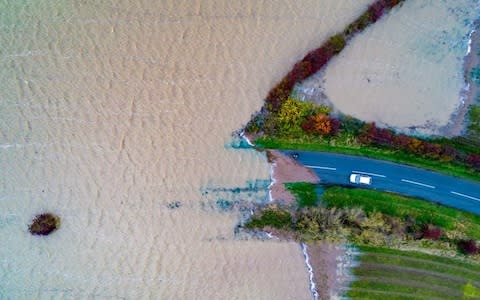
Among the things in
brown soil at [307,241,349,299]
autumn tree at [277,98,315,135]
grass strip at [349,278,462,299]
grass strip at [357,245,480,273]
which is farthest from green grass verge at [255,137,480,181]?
grass strip at [349,278,462,299]

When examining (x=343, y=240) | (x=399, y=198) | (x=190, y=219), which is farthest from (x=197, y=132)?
(x=399, y=198)

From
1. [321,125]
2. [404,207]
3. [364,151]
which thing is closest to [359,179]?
[364,151]

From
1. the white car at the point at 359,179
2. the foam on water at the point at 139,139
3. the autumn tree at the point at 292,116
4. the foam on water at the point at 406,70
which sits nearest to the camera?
the autumn tree at the point at 292,116

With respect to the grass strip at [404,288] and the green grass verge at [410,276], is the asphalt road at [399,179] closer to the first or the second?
the green grass verge at [410,276]

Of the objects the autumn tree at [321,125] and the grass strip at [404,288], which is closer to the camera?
the autumn tree at [321,125]

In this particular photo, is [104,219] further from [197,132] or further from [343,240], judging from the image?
[343,240]

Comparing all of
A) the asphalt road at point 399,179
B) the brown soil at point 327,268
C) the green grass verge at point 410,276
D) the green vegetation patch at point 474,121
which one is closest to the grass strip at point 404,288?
the green grass verge at point 410,276

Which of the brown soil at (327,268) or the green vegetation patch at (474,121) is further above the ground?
the green vegetation patch at (474,121)
